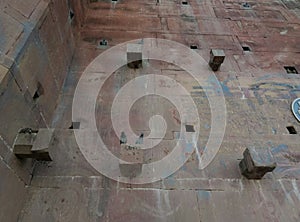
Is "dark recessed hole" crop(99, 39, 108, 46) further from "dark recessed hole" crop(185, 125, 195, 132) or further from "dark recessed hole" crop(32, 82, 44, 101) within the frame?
"dark recessed hole" crop(185, 125, 195, 132)

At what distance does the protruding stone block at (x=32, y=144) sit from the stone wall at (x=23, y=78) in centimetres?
8

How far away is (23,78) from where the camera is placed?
2.92 m

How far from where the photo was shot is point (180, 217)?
2945mm

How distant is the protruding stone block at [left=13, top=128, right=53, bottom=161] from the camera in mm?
2781

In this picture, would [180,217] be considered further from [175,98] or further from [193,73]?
[193,73]

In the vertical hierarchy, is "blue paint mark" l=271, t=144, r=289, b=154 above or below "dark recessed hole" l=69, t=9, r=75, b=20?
below

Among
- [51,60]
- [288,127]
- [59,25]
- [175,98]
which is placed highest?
[59,25]

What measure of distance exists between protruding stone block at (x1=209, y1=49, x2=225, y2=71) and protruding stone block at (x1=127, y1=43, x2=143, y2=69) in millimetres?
1365

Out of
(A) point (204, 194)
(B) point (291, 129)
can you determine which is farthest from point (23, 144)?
(B) point (291, 129)

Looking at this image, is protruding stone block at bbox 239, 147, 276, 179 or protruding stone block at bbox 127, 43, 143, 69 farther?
protruding stone block at bbox 127, 43, 143, 69

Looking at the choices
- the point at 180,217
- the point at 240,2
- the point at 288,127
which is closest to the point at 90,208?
the point at 180,217

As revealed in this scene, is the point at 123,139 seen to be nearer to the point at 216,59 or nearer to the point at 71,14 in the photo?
the point at 216,59

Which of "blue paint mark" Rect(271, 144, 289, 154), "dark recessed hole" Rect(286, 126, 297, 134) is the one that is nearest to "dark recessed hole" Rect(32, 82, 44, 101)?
"blue paint mark" Rect(271, 144, 289, 154)

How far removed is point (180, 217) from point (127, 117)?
1.70 metres
